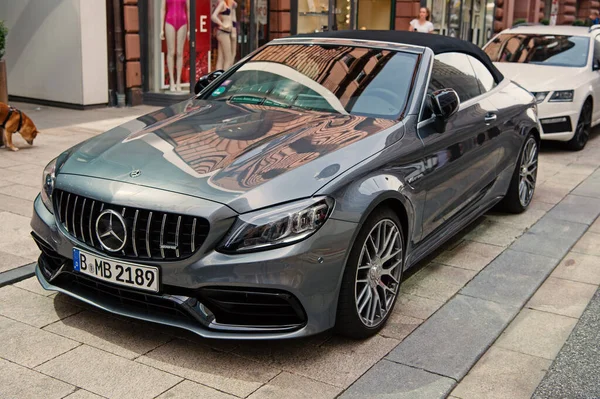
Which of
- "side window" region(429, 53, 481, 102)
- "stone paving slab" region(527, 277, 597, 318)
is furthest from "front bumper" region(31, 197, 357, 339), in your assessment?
"side window" region(429, 53, 481, 102)

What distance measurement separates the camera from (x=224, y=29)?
47.7ft

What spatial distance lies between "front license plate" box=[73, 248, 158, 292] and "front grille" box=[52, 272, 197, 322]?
5 centimetres

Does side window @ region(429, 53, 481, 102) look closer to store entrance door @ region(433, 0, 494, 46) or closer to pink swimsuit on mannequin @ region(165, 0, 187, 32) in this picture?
pink swimsuit on mannequin @ region(165, 0, 187, 32)

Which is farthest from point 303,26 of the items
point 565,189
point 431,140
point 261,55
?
point 431,140

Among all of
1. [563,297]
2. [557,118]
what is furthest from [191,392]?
[557,118]

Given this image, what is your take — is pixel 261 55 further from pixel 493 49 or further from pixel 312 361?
pixel 493 49

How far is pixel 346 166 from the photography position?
4.14 m

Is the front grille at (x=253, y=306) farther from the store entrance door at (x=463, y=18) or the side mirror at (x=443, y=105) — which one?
the store entrance door at (x=463, y=18)

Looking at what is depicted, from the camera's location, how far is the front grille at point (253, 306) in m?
3.76

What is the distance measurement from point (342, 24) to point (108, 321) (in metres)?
14.5

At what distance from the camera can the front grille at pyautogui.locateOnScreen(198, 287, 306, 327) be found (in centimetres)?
376

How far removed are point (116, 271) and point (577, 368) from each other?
2374 millimetres

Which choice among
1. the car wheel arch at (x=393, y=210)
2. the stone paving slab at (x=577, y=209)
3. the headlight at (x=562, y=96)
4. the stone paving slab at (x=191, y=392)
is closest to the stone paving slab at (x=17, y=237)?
the stone paving slab at (x=191, y=392)

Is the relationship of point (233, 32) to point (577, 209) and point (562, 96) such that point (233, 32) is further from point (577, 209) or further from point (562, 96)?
point (577, 209)
